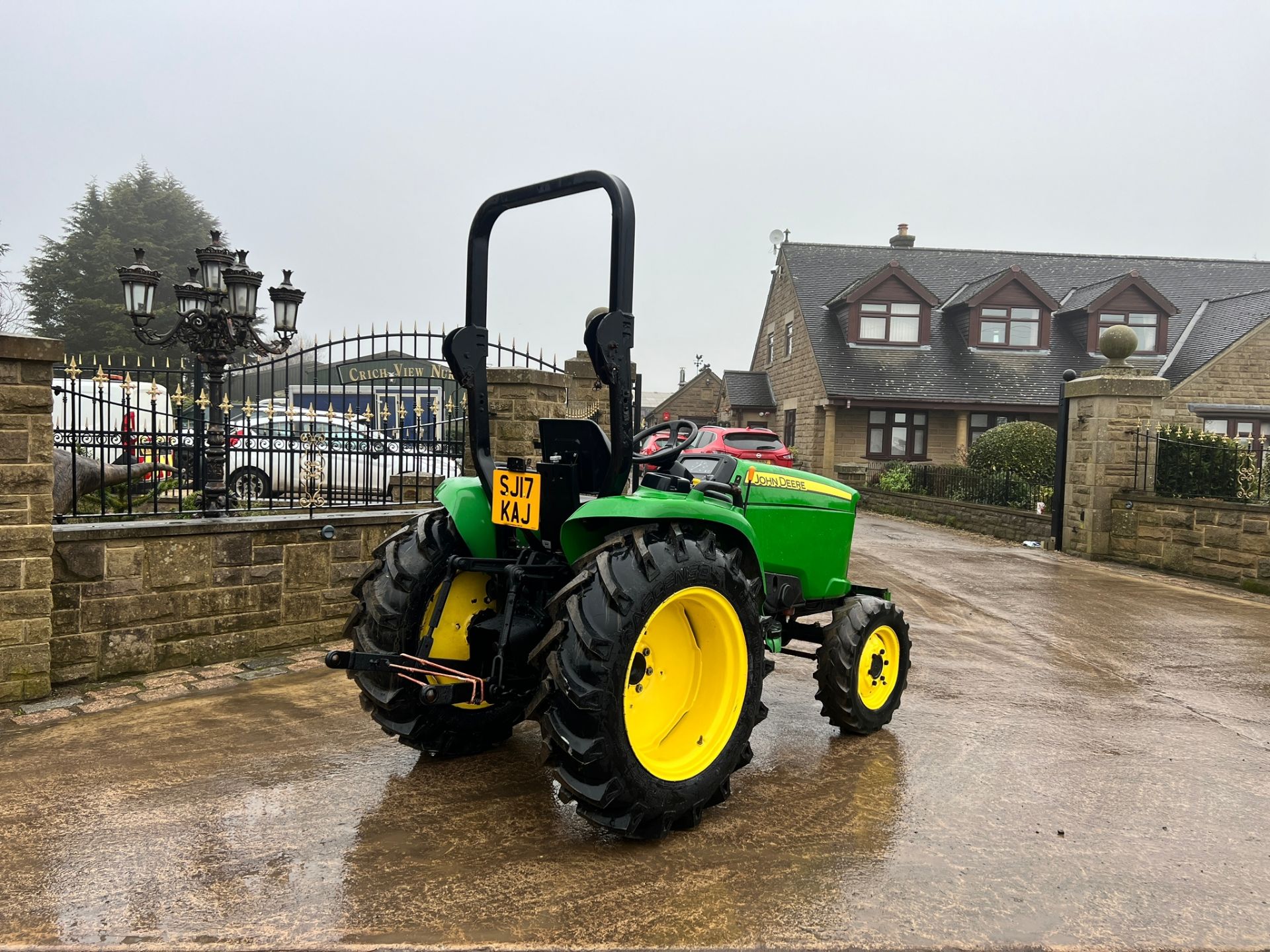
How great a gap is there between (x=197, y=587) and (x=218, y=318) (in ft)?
7.38

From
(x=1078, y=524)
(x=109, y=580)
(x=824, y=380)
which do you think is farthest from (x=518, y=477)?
(x=824, y=380)

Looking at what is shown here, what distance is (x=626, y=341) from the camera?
3182mm

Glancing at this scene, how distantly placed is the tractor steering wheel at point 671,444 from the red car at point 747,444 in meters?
13.8

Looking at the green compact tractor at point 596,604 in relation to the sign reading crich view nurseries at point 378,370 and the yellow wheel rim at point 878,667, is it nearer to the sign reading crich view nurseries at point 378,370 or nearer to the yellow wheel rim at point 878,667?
the yellow wheel rim at point 878,667

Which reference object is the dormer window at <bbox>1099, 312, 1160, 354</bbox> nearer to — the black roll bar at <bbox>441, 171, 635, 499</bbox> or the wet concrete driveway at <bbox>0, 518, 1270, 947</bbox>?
the wet concrete driveway at <bbox>0, 518, 1270, 947</bbox>

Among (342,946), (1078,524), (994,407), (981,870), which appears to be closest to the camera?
(342,946)

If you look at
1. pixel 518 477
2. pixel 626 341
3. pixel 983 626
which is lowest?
pixel 983 626

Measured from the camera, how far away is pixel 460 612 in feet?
13.0

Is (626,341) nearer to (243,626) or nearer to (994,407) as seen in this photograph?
(243,626)

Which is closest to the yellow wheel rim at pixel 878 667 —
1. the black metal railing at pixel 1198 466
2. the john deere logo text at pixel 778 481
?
the john deere logo text at pixel 778 481

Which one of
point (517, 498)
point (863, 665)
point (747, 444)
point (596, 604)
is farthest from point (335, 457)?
point (747, 444)

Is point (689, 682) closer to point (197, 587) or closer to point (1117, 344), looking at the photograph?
point (197, 587)

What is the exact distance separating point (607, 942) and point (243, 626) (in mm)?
4226

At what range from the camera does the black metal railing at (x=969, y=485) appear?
15.1m
